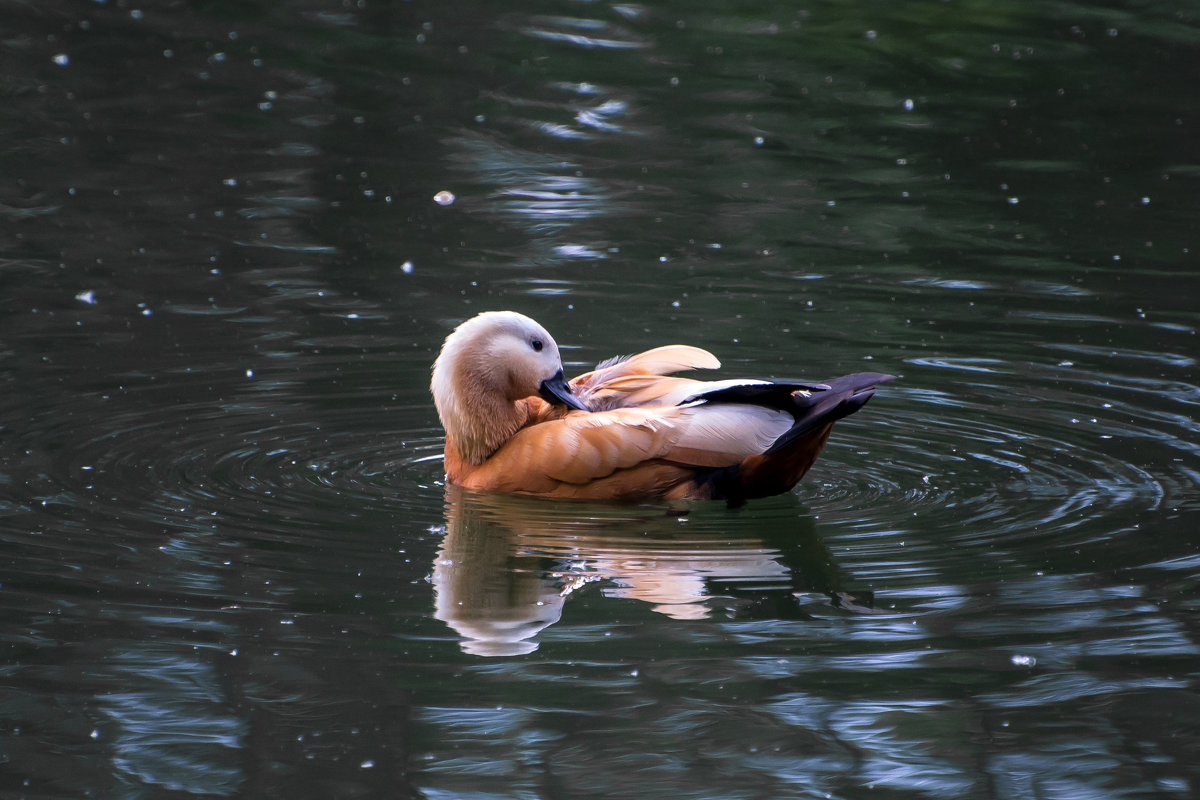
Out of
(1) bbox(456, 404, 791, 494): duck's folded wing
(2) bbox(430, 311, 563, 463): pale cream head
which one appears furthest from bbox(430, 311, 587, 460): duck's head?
(1) bbox(456, 404, 791, 494): duck's folded wing

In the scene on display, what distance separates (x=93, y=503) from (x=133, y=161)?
6263 mm

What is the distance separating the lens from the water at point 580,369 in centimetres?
446

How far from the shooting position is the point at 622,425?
6.20 metres

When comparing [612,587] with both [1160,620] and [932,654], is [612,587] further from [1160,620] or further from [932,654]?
[1160,620]

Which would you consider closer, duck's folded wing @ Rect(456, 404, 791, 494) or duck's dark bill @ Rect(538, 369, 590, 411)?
duck's folded wing @ Rect(456, 404, 791, 494)

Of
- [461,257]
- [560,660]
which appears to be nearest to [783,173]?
[461,257]

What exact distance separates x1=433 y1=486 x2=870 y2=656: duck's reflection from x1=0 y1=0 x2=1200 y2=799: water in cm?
2

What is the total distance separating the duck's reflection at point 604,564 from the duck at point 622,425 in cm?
12

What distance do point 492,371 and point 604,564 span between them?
1.27 metres

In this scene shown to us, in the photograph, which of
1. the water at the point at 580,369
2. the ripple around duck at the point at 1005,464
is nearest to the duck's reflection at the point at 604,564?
the water at the point at 580,369

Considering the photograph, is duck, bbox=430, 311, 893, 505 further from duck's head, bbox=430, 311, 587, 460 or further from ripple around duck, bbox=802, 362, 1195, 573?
ripple around duck, bbox=802, 362, 1195, 573

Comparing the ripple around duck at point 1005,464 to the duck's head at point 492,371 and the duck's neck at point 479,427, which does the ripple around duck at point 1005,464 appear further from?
the duck's neck at point 479,427

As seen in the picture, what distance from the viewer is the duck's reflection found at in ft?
17.4

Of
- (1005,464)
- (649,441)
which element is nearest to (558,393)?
(649,441)
